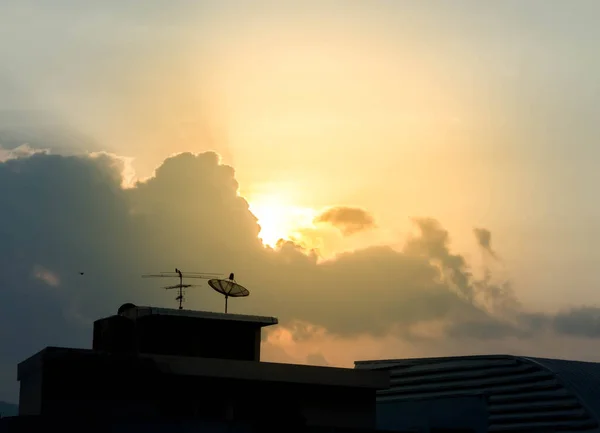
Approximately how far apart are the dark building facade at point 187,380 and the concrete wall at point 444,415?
758cm

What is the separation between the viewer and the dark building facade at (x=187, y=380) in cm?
4716

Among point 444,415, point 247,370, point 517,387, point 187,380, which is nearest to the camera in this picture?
point 187,380

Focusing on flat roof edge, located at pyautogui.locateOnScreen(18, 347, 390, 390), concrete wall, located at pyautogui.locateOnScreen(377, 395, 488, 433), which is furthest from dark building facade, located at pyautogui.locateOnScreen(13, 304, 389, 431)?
concrete wall, located at pyautogui.locateOnScreen(377, 395, 488, 433)

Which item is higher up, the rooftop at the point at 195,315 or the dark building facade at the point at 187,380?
the rooftop at the point at 195,315

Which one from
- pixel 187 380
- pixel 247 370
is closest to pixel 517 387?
pixel 247 370

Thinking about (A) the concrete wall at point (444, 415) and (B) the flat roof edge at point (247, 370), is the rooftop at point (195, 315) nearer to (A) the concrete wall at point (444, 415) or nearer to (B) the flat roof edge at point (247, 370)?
(B) the flat roof edge at point (247, 370)

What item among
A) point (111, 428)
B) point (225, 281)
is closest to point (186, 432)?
point (111, 428)

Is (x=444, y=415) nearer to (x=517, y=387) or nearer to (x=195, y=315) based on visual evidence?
(x=517, y=387)

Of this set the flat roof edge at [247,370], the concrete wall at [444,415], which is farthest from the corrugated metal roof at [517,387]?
the flat roof edge at [247,370]

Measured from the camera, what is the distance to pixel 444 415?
201ft

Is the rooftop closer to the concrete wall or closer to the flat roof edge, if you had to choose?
the flat roof edge

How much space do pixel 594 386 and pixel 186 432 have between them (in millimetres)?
28901

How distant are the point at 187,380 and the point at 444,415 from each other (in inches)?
717

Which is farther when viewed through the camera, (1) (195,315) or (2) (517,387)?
(2) (517,387)
